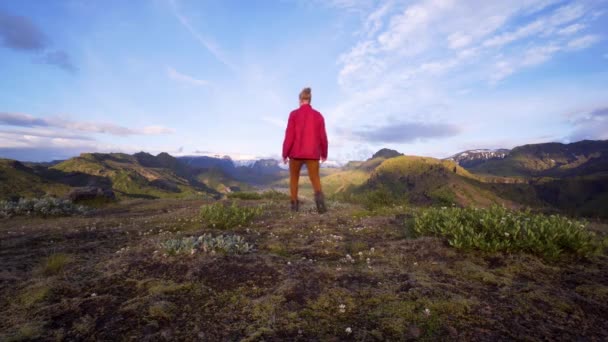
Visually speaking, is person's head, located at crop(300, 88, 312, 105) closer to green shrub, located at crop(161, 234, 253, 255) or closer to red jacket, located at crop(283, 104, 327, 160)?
red jacket, located at crop(283, 104, 327, 160)

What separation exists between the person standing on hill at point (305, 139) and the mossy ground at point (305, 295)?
13.3 ft

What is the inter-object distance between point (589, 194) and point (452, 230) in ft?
821

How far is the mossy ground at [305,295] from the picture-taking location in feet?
9.80

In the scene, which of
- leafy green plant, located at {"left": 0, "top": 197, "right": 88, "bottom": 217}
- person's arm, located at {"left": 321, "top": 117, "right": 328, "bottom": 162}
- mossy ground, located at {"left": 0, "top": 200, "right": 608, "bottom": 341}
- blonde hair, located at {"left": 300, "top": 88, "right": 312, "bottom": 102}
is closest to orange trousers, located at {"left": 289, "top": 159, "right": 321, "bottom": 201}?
person's arm, located at {"left": 321, "top": 117, "right": 328, "bottom": 162}

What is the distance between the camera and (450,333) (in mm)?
2906

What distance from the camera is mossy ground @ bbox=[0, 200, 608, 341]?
2.99 m

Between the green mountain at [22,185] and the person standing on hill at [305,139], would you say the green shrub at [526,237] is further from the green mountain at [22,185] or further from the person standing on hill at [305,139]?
the green mountain at [22,185]

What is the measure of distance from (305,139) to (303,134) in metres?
0.16

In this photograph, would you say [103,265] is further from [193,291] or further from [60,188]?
[60,188]

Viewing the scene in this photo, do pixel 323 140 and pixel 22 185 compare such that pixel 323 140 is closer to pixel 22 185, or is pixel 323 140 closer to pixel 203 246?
pixel 203 246

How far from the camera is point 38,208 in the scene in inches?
468

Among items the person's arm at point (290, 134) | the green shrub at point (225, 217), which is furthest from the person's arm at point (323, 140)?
the green shrub at point (225, 217)

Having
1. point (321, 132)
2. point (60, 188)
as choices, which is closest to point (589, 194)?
point (321, 132)

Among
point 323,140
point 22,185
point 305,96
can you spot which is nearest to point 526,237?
point 323,140
